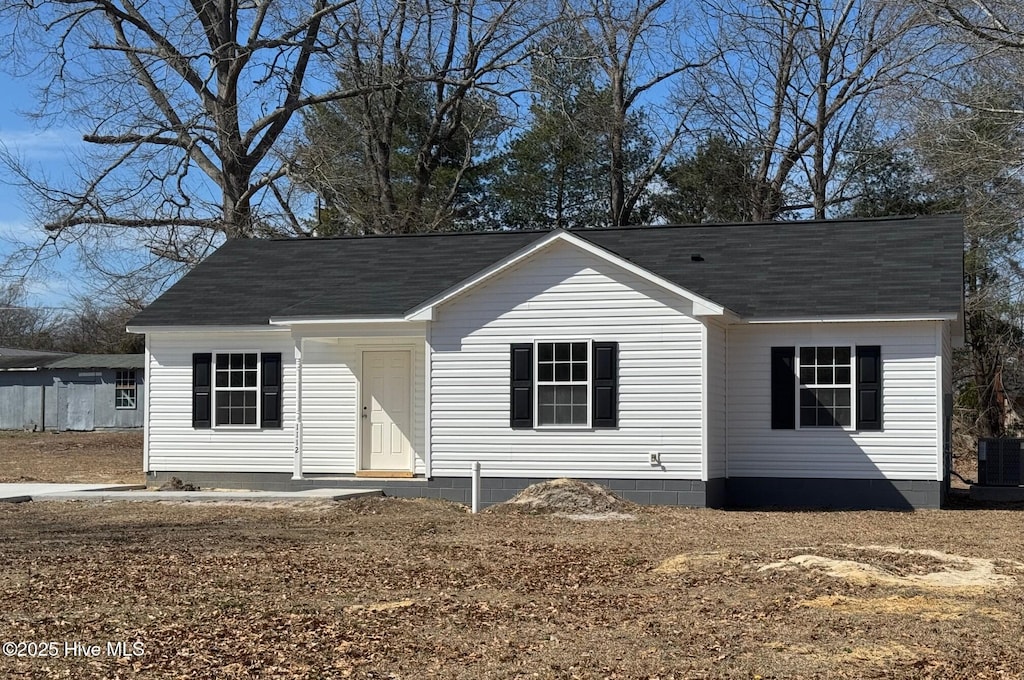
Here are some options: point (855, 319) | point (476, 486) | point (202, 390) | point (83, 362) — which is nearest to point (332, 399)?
point (202, 390)

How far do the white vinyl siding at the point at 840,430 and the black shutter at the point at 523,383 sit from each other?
3159 millimetres

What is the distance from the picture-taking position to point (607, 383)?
1855cm

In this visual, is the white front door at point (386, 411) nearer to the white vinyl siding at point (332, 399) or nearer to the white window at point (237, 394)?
the white vinyl siding at point (332, 399)

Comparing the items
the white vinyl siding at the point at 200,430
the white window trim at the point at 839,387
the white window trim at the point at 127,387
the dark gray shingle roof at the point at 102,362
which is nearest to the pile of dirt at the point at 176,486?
the white vinyl siding at the point at 200,430

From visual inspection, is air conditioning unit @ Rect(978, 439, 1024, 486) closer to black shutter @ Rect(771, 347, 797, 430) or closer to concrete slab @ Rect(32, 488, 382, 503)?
black shutter @ Rect(771, 347, 797, 430)

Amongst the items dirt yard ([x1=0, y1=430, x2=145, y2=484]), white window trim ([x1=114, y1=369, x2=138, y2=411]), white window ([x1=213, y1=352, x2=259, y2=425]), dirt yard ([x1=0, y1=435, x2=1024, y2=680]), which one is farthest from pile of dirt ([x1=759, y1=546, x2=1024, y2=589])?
white window trim ([x1=114, y1=369, x2=138, y2=411])

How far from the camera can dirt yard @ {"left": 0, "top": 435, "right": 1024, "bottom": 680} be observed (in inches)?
334

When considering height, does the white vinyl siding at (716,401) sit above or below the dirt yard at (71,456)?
above

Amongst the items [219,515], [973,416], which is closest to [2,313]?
[973,416]

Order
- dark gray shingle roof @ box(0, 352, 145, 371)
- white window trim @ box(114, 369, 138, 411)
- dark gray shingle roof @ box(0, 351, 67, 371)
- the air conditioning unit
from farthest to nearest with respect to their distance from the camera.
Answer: dark gray shingle roof @ box(0, 351, 67, 371), white window trim @ box(114, 369, 138, 411), dark gray shingle roof @ box(0, 352, 145, 371), the air conditioning unit

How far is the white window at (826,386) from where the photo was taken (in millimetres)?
19047

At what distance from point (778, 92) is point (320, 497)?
876 inches

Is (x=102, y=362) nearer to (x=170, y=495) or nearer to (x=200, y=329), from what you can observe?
(x=200, y=329)

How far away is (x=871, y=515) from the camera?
1797 centimetres
